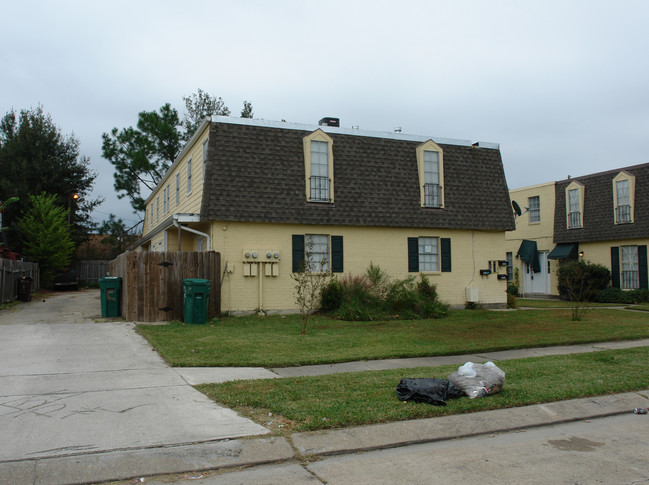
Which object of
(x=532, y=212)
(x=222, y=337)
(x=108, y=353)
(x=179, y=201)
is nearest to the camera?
(x=108, y=353)

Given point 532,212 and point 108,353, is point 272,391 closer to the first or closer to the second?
point 108,353

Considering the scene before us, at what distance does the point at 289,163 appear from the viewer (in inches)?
656

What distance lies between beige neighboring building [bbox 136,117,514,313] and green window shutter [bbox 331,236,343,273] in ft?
0.11

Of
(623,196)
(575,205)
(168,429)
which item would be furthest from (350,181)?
(575,205)

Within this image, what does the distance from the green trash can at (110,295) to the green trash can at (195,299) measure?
2605mm

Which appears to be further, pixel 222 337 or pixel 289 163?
pixel 289 163

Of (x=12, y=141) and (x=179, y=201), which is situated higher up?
(x=12, y=141)

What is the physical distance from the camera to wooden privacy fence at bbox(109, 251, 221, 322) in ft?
46.2

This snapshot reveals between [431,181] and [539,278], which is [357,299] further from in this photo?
[539,278]

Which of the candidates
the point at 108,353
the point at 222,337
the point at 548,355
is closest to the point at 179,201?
the point at 222,337

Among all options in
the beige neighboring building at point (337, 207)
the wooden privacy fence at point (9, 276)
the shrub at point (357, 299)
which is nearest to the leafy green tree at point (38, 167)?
the wooden privacy fence at point (9, 276)

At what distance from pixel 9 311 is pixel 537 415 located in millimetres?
16826

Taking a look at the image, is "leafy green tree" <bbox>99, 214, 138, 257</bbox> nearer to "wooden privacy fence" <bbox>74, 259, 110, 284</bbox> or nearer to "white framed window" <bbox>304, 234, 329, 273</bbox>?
"wooden privacy fence" <bbox>74, 259, 110, 284</bbox>

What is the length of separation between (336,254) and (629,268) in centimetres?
1473
